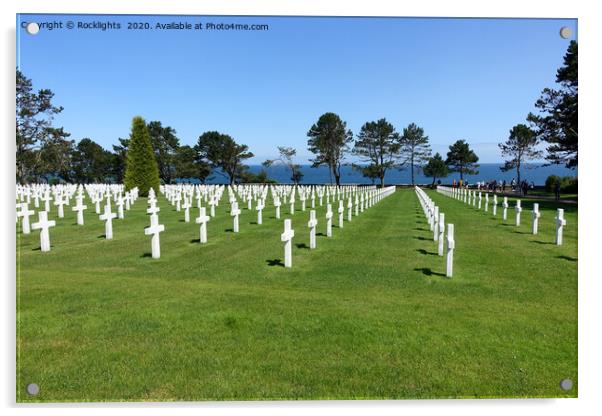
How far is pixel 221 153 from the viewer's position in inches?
523

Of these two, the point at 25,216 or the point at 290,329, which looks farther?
the point at 25,216

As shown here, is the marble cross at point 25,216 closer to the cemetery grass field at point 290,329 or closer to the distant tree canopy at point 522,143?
the cemetery grass field at point 290,329

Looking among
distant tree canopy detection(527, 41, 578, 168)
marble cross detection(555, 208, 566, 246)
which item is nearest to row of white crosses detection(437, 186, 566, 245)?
marble cross detection(555, 208, 566, 246)

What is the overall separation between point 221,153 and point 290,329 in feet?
30.9

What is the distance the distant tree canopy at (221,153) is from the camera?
30.1 feet

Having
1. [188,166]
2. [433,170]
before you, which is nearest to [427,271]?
[433,170]

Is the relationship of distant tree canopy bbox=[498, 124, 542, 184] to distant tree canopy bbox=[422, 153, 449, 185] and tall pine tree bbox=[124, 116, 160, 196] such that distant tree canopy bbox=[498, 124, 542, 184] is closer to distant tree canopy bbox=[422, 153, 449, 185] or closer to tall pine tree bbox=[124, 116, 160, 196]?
distant tree canopy bbox=[422, 153, 449, 185]

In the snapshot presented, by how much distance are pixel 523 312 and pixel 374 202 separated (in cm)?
2024

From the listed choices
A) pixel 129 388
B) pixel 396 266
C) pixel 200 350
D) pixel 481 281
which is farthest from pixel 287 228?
pixel 129 388

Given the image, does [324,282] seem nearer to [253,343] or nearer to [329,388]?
[253,343]

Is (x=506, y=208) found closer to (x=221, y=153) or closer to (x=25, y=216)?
(x=221, y=153)

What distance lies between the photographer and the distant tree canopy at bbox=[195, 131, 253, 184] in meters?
9.18

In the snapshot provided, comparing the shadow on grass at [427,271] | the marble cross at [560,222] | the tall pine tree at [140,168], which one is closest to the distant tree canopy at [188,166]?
the tall pine tree at [140,168]

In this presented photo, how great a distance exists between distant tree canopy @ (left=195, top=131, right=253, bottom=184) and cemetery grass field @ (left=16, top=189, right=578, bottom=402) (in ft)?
8.01
